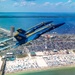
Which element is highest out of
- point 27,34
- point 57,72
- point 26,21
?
point 27,34

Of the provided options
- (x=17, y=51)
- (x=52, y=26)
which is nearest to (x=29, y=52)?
(x=17, y=51)


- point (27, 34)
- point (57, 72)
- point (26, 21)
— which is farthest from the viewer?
point (26, 21)

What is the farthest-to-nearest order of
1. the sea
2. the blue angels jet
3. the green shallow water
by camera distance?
the sea → the blue angels jet → the green shallow water

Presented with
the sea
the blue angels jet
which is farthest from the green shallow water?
the sea

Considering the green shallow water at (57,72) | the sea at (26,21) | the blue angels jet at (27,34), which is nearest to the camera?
the green shallow water at (57,72)

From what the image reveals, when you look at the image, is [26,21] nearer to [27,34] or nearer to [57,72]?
[27,34]

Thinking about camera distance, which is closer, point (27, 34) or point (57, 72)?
point (57, 72)

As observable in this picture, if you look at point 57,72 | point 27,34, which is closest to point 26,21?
point 27,34

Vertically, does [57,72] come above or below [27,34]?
below

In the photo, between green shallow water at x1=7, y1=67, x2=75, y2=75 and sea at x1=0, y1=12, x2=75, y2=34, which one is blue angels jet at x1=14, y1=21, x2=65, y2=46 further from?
sea at x1=0, y1=12, x2=75, y2=34

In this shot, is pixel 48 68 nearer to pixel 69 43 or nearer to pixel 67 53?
pixel 67 53

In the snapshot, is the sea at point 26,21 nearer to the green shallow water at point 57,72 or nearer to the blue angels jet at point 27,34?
the blue angels jet at point 27,34

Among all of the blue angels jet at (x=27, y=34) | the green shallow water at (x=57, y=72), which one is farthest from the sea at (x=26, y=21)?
the green shallow water at (x=57, y=72)
